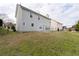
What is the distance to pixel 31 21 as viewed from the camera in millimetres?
2096

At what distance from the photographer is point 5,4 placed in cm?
216

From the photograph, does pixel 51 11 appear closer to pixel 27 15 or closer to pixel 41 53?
pixel 27 15

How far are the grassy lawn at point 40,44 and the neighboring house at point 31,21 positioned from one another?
0.24 feet

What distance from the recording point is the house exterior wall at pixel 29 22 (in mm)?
2082

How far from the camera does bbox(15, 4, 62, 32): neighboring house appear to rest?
2.08m

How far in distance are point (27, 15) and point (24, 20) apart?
0.28 ft

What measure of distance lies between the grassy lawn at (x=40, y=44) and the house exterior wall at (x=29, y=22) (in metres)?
0.07

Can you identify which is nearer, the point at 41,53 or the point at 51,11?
the point at 41,53

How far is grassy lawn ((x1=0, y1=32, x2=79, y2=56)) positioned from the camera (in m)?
2.05

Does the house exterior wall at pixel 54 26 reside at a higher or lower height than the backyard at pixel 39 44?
higher

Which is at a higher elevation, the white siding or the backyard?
the white siding

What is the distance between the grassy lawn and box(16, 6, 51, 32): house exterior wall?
0.07 meters

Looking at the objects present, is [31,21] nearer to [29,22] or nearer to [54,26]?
[29,22]

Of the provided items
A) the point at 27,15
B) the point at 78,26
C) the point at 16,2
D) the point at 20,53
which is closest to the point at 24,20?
the point at 27,15
